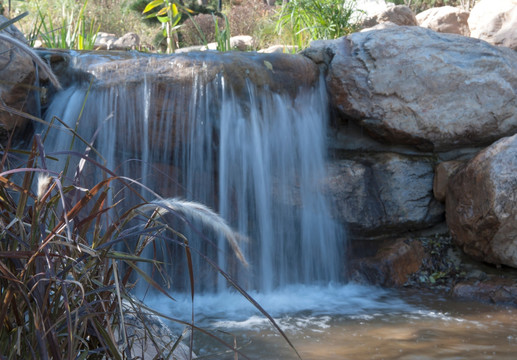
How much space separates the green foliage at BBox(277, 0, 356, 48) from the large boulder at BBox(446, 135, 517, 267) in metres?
3.50

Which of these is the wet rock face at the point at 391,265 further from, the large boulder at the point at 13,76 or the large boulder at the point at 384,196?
the large boulder at the point at 13,76

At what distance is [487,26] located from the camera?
7.34 m

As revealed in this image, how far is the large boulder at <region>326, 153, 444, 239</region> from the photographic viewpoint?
6051 mm

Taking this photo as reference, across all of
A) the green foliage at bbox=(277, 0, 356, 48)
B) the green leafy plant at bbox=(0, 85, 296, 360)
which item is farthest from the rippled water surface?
the green foliage at bbox=(277, 0, 356, 48)

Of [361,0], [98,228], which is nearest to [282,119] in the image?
[98,228]

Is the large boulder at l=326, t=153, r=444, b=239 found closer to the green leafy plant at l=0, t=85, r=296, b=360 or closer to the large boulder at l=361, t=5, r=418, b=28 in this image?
the green leafy plant at l=0, t=85, r=296, b=360

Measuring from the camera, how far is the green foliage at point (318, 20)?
329 inches

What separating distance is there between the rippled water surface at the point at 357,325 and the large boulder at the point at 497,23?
11.4ft

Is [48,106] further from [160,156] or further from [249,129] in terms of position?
[249,129]

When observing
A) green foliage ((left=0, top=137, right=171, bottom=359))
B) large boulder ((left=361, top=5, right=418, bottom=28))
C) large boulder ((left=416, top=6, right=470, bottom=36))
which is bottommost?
green foliage ((left=0, top=137, right=171, bottom=359))

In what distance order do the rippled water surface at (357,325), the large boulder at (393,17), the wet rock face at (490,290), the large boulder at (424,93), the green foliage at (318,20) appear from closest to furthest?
1. the rippled water surface at (357,325)
2. the wet rock face at (490,290)
3. the large boulder at (424,93)
4. the green foliage at (318,20)
5. the large boulder at (393,17)

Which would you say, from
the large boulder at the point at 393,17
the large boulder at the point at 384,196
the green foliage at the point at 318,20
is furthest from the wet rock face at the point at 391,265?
the large boulder at the point at 393,17

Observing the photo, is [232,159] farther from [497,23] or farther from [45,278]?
[45,278]

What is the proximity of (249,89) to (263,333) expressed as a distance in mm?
2539
